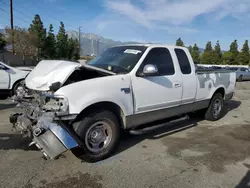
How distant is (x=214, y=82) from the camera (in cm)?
648

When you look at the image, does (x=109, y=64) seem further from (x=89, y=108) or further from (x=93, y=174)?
(x=93, y=174)

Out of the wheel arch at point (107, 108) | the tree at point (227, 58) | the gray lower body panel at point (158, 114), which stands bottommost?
the gray lower body panel at point (158, 114)

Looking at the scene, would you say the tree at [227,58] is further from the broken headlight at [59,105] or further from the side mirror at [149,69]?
the broken headlight at [59,105]

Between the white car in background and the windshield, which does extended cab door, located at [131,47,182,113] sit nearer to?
the windshield

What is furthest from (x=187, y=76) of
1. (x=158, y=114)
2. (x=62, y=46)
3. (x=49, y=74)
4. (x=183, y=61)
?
(x=62, y=46)

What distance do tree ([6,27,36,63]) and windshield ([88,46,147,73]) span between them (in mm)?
35725

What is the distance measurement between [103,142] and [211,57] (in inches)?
2219

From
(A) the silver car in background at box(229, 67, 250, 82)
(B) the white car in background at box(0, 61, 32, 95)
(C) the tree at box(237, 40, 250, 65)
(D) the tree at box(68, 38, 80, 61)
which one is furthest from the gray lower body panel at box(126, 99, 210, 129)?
(C) the tree at box(237, 40, 250, 65)

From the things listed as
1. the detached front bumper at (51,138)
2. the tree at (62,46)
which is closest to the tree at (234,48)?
the tree at (62,46)

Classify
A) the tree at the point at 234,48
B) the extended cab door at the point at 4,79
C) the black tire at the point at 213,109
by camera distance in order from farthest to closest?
the tree at the point at 234,48 → the extended cab door at the point at 4,79 → the black tire at the point at 213,109

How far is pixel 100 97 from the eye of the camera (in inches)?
149

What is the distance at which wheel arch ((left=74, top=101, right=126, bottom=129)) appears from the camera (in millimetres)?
3799

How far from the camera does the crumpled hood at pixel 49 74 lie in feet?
12.2

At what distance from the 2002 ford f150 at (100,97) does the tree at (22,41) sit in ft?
119
